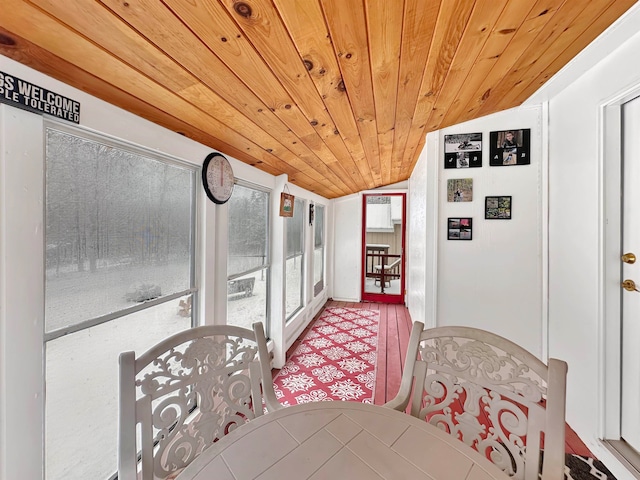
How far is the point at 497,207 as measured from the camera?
1944 mm

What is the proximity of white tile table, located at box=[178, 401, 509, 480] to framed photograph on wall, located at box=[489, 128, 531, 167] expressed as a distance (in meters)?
1.93

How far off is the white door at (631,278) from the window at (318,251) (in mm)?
3147

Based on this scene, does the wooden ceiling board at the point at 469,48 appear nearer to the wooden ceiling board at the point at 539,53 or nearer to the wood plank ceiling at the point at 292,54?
the wood plank ceiling at the point at 292,54

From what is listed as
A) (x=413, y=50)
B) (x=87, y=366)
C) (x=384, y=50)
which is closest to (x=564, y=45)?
(x=413, y=50)

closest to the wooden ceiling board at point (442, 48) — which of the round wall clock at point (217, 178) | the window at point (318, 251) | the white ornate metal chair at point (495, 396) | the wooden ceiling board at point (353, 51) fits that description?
the wooden ceiling board at point (353, 51)

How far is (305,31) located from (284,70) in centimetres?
20

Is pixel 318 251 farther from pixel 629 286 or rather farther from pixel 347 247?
pixel 629 286

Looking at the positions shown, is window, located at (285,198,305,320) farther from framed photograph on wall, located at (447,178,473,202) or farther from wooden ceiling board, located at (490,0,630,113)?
wooden ceiling board, located at (490,0,630,113)

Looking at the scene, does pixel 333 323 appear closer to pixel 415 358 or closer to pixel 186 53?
pixel 415 358

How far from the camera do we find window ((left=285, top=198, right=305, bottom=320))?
319 cm

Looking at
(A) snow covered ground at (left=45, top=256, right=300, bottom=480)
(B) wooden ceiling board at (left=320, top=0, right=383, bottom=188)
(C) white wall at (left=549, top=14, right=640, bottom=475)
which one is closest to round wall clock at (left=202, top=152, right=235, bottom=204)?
(A) snow covered ground at (left=45, top=256, right=300, bottom=480)

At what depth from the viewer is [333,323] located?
3.61 meters

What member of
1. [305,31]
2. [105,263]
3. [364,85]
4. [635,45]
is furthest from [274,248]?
[635,45]

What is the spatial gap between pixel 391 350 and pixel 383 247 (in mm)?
3380
